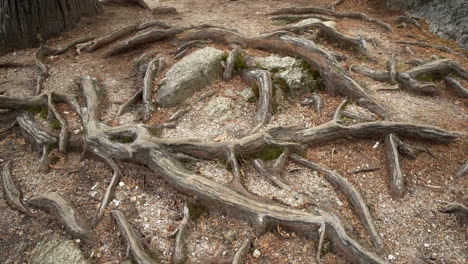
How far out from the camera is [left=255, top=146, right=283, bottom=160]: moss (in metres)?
6.30

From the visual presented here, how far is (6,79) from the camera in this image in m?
9.04

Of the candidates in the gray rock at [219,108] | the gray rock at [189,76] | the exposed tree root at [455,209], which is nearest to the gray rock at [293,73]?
the gray rock at [189,76]

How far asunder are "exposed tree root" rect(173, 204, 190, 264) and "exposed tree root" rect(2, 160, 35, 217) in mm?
2668

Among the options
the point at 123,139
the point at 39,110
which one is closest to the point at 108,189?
the point at 123,139

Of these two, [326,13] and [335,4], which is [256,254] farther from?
[335,4]

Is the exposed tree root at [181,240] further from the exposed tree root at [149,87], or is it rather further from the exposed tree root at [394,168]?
the exposed tree root at [394,168]

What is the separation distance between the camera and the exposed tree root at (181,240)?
15.7 ft

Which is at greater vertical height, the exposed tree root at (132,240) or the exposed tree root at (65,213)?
the exposed tree root at (132,240)

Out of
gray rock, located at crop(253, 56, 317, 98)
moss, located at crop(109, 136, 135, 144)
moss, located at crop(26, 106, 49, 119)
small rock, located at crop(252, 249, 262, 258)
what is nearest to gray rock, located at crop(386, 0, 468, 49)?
gray rock, located at crop(253, 56, 317, 98)

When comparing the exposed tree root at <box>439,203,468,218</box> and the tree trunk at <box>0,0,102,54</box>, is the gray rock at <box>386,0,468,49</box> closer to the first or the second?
the exposed tree root at <box>439,203,468,218</box>

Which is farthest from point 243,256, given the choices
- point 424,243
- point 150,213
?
point 424,243

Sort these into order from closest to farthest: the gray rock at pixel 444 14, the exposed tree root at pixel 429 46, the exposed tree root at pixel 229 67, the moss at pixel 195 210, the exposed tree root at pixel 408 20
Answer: the moss at pixel 195 210 < the exposed tree root at pixel 229 67 < the exposed tree root at pixel 429 46 < the gray rock at pixel 444 14 < the exposed tree root at pixel 408 20

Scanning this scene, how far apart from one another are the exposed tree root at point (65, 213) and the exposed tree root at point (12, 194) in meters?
0.15

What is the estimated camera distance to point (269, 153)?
6.32m
